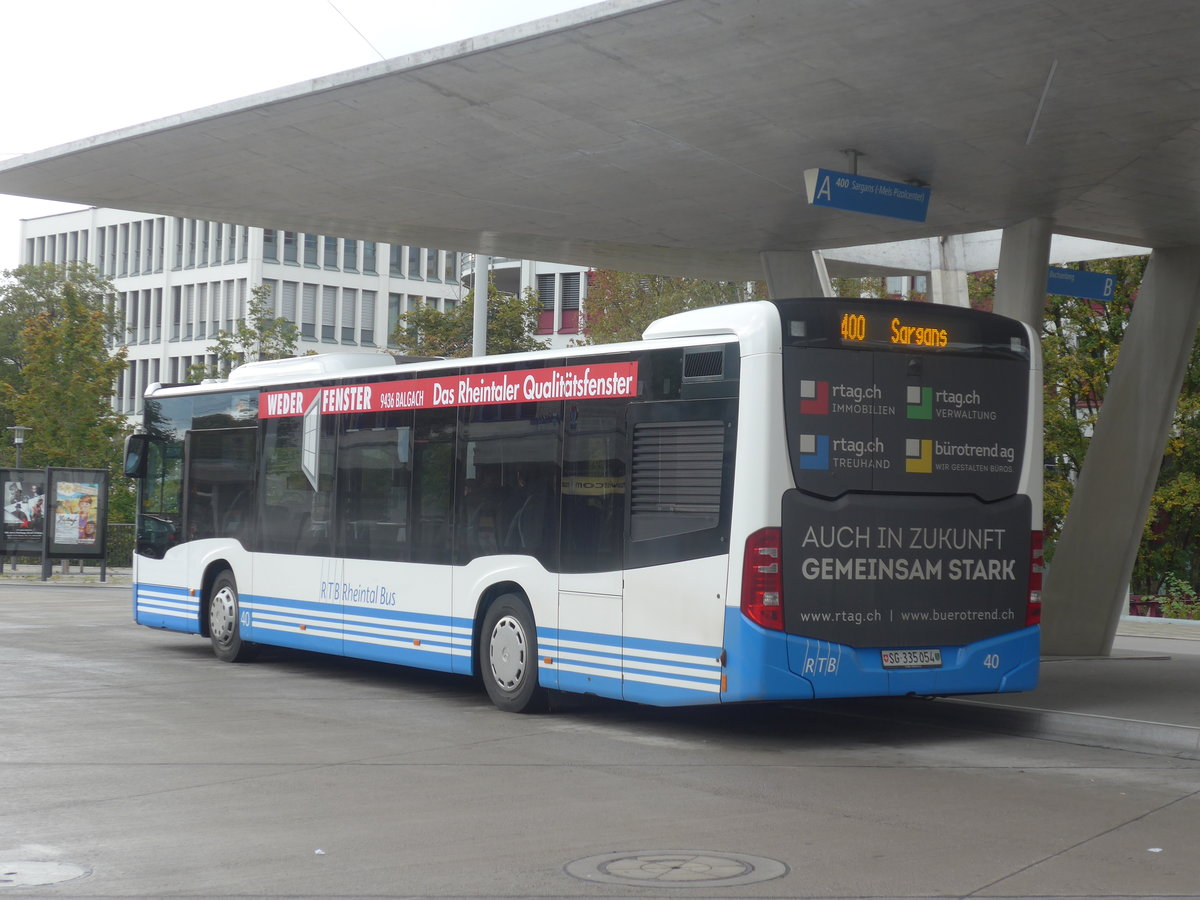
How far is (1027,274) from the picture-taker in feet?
55.5

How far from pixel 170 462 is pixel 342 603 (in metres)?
4.35

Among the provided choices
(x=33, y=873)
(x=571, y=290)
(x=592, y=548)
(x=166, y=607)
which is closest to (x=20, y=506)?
(x=166, y=607)

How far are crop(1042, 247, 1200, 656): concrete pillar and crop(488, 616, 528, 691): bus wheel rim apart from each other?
774 centimetres

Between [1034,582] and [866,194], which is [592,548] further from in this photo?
[866,194]

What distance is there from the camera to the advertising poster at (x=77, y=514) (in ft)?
119

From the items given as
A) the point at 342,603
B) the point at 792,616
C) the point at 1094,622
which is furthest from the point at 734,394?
the point at 1094,622

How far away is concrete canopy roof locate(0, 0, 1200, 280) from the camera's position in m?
11.3

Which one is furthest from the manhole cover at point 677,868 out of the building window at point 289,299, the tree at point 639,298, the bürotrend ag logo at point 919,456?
the building window at point 289,299

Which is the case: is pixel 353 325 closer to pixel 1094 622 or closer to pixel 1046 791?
pixel 1094 622

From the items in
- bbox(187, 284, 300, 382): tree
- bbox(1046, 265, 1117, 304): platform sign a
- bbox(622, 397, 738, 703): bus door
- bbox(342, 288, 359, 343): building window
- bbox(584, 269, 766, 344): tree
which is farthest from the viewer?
bbox(342, 288, 359, 343): building window

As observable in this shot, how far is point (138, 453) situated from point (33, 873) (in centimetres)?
1259

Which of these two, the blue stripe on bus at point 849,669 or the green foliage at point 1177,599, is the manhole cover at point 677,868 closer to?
the blue stripe on bus at point 849,669

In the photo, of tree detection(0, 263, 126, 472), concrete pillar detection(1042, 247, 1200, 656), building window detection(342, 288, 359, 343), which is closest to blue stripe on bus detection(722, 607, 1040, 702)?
concrete pillar detection(1042, 247, 1200, 656)

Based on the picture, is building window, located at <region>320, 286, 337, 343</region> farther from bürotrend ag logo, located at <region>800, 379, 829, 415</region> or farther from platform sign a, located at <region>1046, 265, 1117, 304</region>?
bürotrend ag logo, located at <region>800, 379, 829, 415</region>
